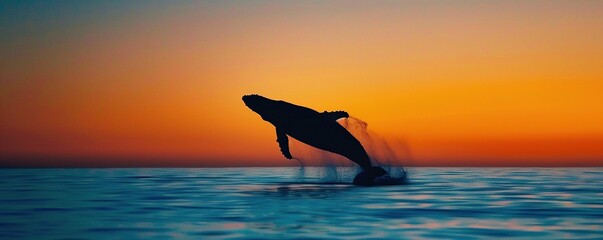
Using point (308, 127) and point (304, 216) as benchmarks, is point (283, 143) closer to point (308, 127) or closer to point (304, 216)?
point (308, 127)

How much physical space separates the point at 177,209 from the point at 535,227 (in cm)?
1371

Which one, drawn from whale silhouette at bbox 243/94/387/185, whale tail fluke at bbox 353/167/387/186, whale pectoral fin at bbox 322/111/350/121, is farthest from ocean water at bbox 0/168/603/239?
whale tail fluke at bbox 353/167/387/186

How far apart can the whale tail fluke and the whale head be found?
7.68m

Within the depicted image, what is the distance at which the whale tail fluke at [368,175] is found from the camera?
44594mm

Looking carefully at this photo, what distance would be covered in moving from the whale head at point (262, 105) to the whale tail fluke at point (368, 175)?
7.68 m

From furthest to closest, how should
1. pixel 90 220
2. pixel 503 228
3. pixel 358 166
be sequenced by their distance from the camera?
pixel 358 166 → pixel 90 220 → pixel 503 228

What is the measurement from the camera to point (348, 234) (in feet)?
72.0

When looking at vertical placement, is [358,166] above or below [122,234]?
above

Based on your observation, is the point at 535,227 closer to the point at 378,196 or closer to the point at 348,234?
the point at 348,234

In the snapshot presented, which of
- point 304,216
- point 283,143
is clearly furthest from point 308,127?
point 304,216

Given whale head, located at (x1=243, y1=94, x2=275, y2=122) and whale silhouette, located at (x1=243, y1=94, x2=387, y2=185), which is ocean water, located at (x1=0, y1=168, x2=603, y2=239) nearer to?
whale silhouette, located at (x1=243, y1=94, x2=387, y2=185)

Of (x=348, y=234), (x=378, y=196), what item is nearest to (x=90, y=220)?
(x=348, y=234)

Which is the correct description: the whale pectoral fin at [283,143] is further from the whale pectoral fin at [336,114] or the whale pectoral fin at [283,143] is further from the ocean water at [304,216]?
the ocean water at [304,216]

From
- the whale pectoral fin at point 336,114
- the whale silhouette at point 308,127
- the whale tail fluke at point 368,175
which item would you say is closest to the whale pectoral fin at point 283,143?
the whale silhouette at point 308,127
